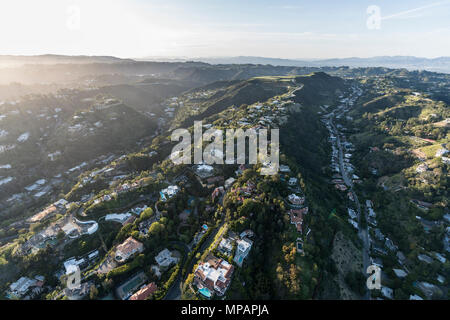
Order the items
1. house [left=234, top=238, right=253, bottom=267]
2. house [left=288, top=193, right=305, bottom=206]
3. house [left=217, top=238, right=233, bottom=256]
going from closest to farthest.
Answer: house [left=234, top=238, right=253, bottom=267], house [left=217, top=238, right=233, bottom=256], house [left=288, top=193, right=305, bottom=206]

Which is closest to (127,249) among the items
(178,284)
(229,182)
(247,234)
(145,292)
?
(145,292)

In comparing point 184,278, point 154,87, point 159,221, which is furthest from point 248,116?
point 154,87

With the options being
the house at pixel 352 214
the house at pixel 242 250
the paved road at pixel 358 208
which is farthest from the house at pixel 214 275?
the house at pixel 352 214

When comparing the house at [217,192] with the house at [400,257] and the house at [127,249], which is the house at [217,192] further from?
the house at [400,257]

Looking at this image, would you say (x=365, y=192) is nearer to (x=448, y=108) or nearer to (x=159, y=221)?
(x=159, y=221)

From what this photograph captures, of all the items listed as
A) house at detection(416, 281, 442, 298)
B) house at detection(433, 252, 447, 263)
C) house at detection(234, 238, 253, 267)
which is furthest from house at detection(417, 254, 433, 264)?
house at detection(234, 238, 253, 267)

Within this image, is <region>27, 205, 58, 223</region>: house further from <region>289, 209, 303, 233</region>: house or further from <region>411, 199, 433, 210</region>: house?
<region>411, 199, 433, 210</region>: house
